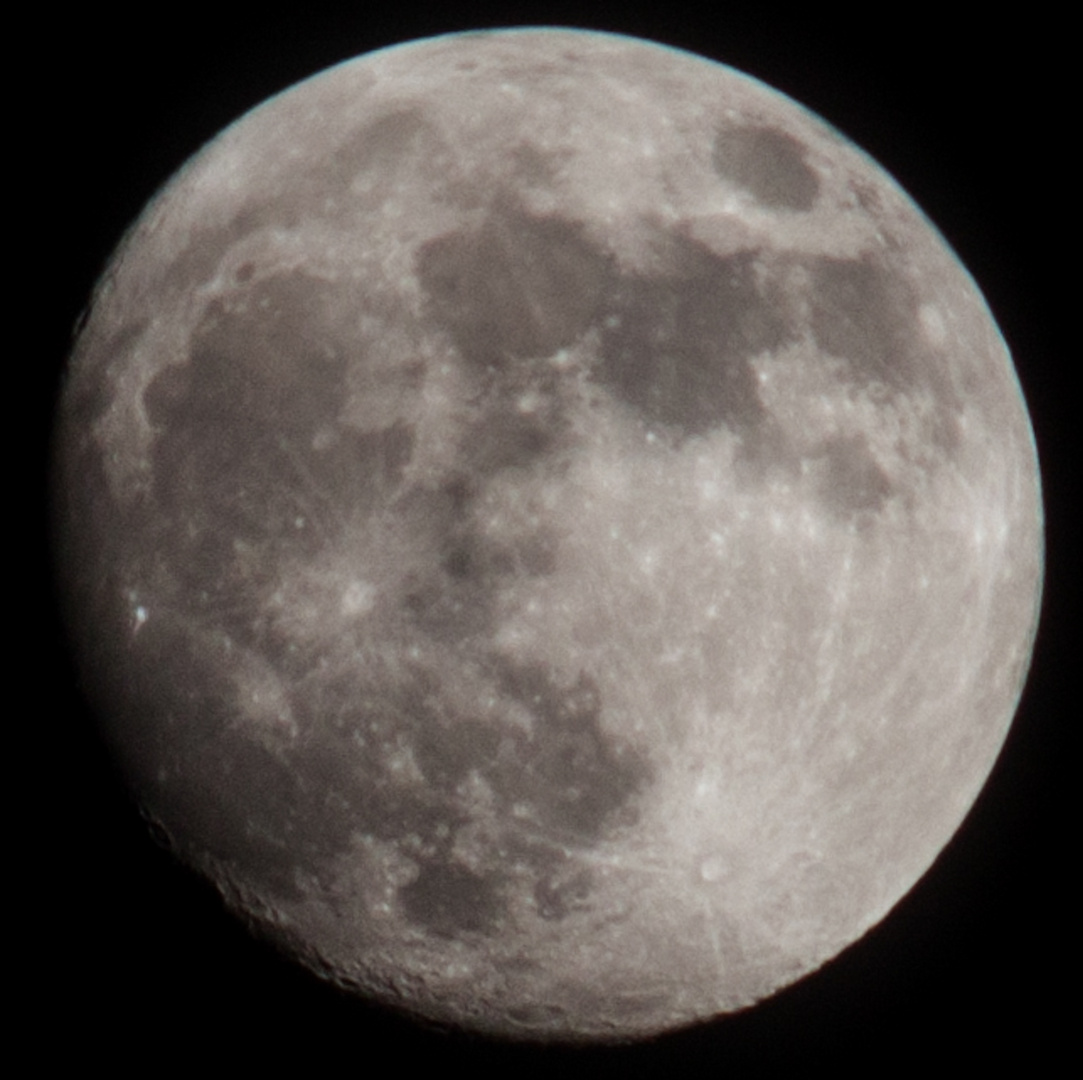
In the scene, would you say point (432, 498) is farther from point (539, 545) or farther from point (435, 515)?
point (539, 545)

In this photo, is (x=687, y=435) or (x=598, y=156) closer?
(x=687, y=435)

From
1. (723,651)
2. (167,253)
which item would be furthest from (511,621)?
(167,253)

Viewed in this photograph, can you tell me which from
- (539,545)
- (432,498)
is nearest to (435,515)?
(432,498)

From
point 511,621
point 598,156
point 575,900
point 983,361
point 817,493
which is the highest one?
point 598,156

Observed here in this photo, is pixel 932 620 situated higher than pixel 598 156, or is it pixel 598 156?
pixel 598 156

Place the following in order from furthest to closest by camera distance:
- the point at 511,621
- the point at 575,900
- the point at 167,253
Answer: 1. the point at 167,253
2. the point at 575,900
3. the point at 511,621

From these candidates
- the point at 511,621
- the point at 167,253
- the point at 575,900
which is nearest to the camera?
the point at 511,621

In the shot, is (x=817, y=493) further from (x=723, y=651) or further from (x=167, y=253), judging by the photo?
(x=167, y=253)
